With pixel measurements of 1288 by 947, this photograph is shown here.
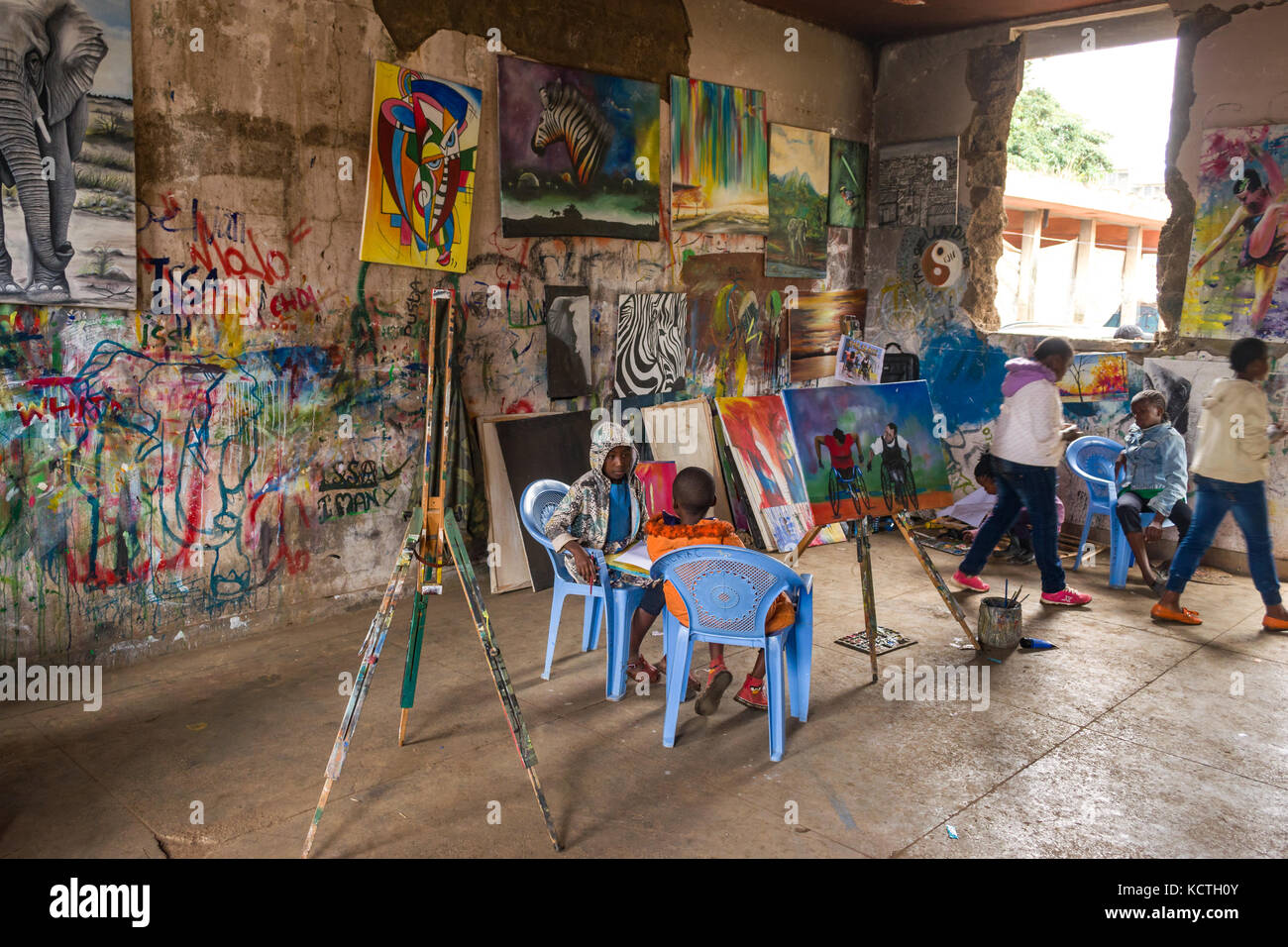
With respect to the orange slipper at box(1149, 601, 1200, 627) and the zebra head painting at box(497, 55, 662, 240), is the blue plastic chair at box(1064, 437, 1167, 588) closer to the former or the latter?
the orange slipper at box(1149, 601, 1200, 627)

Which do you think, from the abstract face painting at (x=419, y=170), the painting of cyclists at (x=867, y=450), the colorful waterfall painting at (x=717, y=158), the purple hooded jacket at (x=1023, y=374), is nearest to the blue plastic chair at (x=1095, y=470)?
the purple hooded jacket at (x=1023, y=374)

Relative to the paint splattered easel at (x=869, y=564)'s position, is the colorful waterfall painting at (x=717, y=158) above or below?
above

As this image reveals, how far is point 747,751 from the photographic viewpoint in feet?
13.7

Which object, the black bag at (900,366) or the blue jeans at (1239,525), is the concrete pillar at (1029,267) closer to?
the black bag at (900,366)

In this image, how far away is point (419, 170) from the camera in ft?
19.4

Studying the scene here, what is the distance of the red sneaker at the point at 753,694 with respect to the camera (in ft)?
15.2

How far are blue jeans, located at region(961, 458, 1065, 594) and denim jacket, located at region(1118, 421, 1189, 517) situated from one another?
0.93m

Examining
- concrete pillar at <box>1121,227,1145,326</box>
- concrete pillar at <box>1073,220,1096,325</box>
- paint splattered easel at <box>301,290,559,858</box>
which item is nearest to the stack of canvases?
paint splattered easel at <box>301,290,559,858</box>

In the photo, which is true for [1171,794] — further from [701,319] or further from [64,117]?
[64,117]

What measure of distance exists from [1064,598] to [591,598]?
131 inches

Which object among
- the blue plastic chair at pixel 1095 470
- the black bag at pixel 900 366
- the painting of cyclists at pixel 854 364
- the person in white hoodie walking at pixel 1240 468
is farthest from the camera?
the painting of cyclists at pixel 854 364

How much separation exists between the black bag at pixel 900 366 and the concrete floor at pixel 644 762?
3.93 meters

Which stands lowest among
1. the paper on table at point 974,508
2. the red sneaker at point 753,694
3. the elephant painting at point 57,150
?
the red sneaker at point 753,694

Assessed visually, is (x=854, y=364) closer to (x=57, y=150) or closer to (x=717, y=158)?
(x=717, y=158)
